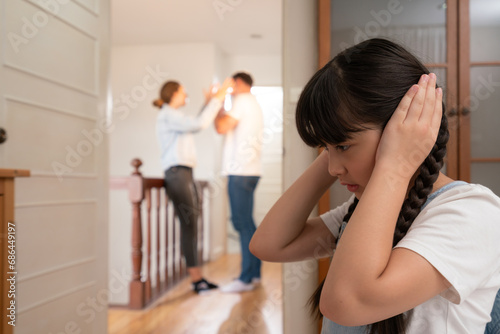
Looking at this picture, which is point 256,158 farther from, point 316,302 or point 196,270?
point 316,302

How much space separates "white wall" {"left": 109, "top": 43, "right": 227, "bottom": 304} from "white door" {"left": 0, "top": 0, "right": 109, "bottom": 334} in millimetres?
3007

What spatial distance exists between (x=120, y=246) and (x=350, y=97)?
5.25m

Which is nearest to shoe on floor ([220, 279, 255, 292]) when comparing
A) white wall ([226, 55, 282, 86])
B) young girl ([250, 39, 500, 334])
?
young girl ([250, 39, 500, 334])

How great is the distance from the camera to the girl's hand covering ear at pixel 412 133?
0.59 metres

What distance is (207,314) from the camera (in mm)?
2895

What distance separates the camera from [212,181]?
17.5 feet

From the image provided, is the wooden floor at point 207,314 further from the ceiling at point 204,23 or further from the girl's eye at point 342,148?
the ceiling at point 204,23

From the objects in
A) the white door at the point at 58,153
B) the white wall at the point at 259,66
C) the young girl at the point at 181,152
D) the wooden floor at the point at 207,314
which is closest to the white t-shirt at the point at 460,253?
the white door at the point at 58,153

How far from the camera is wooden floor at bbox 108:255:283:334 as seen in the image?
8.57 feet

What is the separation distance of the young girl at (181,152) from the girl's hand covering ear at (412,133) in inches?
110

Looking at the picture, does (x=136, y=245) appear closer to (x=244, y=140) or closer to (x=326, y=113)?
(x=244, y=140)

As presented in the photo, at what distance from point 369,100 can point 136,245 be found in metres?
2.79

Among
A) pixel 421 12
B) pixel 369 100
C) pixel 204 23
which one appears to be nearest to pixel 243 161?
pixel 421 12

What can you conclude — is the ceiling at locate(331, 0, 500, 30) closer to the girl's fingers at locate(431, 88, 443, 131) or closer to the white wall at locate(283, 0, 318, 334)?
the white wall at locate(283, 0, 318, 334)
